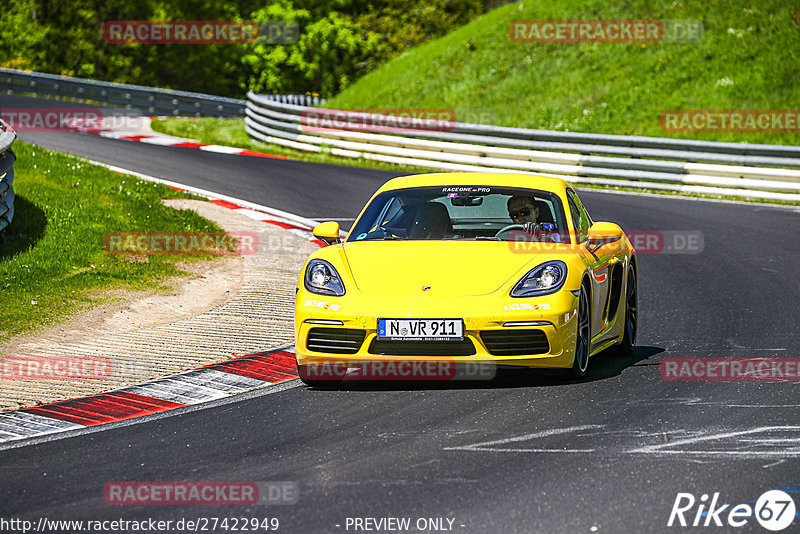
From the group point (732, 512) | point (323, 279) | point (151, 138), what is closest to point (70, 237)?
point (323, 279)

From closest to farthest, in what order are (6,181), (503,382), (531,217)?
(503,382), (531,217), (6,181)

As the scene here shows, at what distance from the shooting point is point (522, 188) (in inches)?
348

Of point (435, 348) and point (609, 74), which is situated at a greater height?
point (609, 74)

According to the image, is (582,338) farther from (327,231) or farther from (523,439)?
(327,231)

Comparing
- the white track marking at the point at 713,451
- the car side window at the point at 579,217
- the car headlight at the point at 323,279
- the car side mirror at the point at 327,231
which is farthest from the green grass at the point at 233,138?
the white track marking at the point at 713,451

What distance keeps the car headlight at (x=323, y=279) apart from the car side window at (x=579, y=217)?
184 cm

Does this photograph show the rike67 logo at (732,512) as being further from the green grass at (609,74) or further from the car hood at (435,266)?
the green grass at (609,74)

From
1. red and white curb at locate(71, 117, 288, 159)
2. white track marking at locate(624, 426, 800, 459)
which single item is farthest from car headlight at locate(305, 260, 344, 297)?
red and white curb at locate(71, 117, 288, 159)

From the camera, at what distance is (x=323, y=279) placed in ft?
25.8

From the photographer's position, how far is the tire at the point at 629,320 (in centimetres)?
914

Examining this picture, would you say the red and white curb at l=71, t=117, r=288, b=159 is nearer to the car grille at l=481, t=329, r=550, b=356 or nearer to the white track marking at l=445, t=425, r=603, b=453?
the car grille at l=481, t=329, r=550, b=356

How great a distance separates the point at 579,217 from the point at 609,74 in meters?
24.1

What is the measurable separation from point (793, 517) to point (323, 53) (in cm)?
5599

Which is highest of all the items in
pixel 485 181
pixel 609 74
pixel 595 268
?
pixel 609 74
